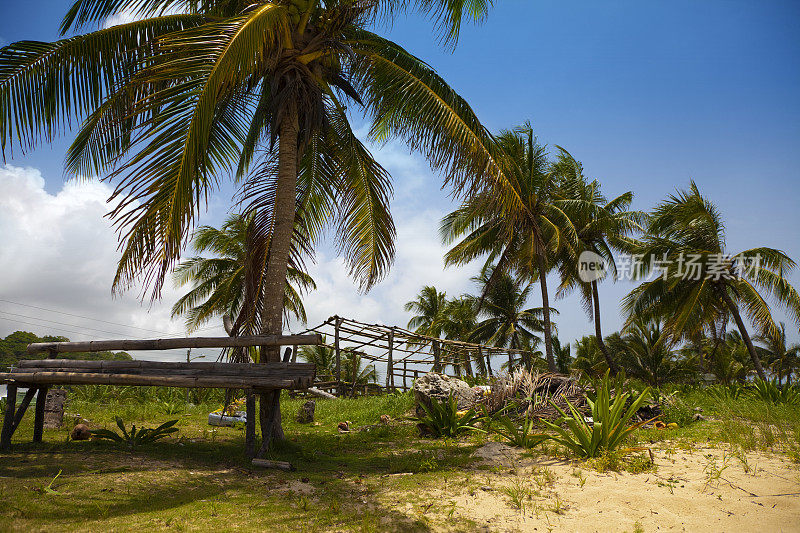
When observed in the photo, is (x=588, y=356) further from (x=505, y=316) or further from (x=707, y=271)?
(x=707, y=271)

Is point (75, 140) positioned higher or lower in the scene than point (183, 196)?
higher

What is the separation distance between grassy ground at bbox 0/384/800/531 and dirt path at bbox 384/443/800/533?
0.48 ft

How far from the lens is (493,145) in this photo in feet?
21.3

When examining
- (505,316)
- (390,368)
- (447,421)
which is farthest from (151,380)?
(505,316)

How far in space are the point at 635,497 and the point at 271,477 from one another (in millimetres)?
3450

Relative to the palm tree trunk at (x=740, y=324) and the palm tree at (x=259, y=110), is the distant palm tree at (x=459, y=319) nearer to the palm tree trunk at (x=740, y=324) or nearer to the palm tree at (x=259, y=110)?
the palm tree trunk at (x=740, y=324)

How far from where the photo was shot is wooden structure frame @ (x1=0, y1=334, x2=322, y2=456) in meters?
5.16

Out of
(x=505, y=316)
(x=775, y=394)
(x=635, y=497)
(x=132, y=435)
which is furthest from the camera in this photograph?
(x=505, y=316)

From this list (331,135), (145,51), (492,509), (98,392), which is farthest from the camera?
(98,392)

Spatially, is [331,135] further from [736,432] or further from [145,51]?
[736,432]

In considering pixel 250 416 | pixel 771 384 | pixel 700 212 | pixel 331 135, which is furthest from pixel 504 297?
pixel 250 416

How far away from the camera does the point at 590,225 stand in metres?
18.3

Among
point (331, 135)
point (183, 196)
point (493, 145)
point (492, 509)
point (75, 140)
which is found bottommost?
point (492, 509)

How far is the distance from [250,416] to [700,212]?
1540cm
